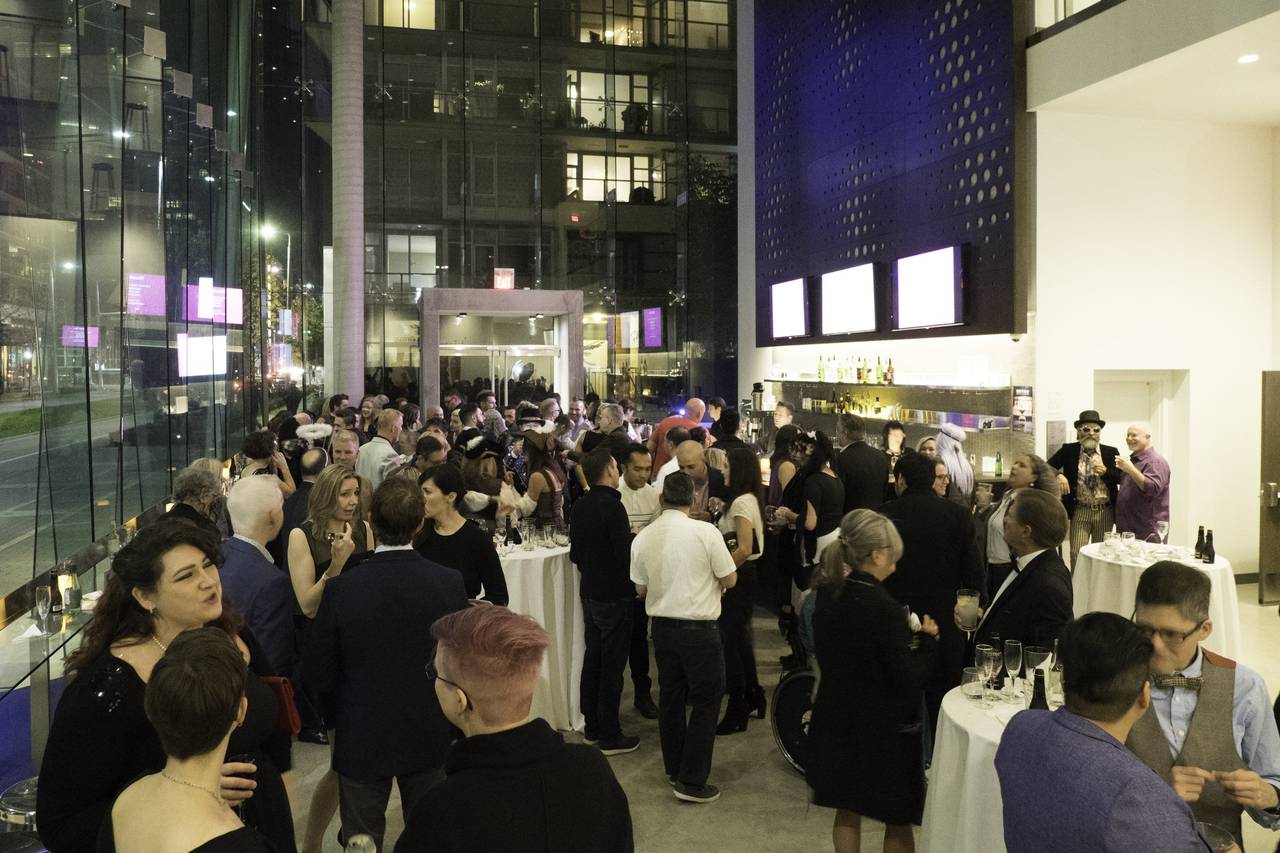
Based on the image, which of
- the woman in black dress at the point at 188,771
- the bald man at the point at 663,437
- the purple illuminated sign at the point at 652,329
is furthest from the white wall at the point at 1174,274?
the purple illuminated sign at the point at 652,329

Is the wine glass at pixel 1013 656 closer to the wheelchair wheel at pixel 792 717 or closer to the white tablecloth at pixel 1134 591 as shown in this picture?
the wheelchair wheel at pixel 792 717

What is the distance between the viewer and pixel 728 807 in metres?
4.67

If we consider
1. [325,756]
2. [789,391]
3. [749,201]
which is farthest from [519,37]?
[325,756]

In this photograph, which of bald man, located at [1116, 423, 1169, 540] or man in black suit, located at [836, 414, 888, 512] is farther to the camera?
bald man, located at [1116, 423, 1169, 540]

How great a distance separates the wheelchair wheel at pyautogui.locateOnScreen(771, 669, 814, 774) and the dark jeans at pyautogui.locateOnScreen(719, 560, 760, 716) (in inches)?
21.4

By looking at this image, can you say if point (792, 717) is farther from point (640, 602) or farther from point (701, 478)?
point (701, 478)

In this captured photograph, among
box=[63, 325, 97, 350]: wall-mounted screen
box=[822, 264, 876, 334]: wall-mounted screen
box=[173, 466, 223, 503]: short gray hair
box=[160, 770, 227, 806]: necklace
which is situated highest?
box=[822, 264, 876, 334]: wall-mounted screen

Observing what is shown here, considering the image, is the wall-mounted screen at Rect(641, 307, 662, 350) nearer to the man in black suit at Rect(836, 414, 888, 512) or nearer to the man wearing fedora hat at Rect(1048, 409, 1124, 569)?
the man wearing fedora hat at Rect(1048, 409, 1124, 569)

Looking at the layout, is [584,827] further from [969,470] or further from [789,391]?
[789,391]

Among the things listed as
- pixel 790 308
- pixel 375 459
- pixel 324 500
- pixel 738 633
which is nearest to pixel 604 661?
pixel 738 633

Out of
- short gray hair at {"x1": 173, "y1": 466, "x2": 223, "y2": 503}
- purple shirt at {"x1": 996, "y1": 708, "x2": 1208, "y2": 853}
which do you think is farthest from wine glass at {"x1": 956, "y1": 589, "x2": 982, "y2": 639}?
short gray hair at {"x1": 173, "y1": 466, "x2": 223, "y2": 503}

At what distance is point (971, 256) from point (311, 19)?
12267mm

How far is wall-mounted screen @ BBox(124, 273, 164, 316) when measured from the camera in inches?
264

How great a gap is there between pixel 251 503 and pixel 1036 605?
2816 mm
